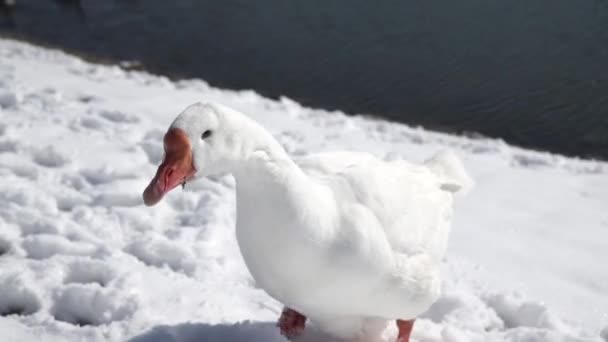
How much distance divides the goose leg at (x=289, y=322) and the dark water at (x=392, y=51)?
503 cm

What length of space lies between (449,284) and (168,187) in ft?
5.75

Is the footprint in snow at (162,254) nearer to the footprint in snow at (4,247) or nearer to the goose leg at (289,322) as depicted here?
the footprint in snow at (4,247)

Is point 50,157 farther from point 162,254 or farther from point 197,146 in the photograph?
point 197,146

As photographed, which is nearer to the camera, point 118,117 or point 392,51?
point 118,117

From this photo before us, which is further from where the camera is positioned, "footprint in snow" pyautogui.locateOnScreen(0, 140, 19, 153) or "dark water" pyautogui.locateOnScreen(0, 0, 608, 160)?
"dark water" pyautogui.locateOnScreen(0, 0, 608, 160)

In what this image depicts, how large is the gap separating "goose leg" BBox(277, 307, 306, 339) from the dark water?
503 centimetres

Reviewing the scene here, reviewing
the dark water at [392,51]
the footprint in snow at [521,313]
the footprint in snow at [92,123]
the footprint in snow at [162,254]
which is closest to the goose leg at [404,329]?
the footprint in snow at [521,313]

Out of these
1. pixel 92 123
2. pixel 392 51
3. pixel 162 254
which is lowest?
pixel 162 254

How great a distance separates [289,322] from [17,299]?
1.17 meters

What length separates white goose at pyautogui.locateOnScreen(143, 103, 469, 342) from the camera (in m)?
2.28

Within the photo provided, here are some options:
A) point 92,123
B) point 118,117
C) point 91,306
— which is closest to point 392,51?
point 118,117

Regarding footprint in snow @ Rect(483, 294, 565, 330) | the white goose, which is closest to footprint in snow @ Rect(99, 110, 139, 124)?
the white goose

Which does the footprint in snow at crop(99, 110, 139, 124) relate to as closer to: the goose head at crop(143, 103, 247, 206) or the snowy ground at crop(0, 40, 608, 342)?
the snowy ground at crop(0, 40, 608, 342)

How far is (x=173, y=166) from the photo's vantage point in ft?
7.34
